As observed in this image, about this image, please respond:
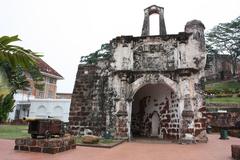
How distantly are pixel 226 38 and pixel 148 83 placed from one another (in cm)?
3503

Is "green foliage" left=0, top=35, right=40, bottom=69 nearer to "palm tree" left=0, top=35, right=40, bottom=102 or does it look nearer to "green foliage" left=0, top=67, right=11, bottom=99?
"palm tree" left=0, top=35, right=40, bottom=102

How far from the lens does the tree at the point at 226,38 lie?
41.5 m

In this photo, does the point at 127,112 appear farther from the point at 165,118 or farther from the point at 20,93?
the point at 20,93

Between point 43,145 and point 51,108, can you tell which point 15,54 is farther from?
point 51,108

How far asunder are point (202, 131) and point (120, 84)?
14.8 feet

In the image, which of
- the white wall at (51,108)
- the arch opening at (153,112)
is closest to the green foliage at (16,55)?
the arch opening at (153,112)

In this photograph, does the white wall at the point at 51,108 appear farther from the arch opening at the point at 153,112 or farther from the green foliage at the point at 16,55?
the green foliage at the point at 16,55

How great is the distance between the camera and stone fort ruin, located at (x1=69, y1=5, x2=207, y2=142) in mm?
11812

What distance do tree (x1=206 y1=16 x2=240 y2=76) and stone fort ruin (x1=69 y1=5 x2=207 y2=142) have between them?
3194 centimetres

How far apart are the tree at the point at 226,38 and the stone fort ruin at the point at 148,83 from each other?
31.9m

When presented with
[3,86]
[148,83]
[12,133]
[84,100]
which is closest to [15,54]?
[3,86]

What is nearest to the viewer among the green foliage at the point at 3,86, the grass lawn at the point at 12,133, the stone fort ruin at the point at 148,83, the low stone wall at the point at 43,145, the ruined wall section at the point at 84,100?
the green foliage at the point at 3,86

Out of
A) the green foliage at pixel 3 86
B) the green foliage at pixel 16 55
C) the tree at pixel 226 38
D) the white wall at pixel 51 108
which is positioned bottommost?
the green foliage at pixel 3 86

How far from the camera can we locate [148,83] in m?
12.4
